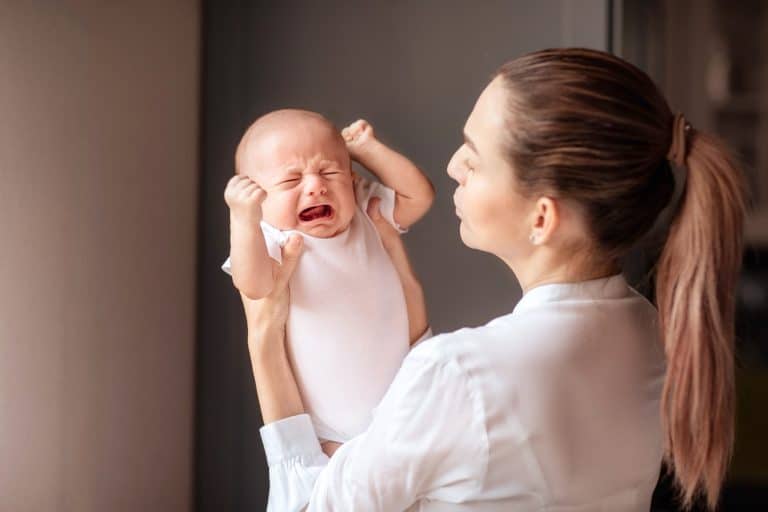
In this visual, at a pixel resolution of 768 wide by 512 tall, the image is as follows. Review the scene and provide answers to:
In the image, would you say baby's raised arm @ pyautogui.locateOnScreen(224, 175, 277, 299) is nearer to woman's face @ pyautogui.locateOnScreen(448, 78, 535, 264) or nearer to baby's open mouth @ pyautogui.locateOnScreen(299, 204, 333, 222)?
baby's open mouth @ pyautogui.locateOnScreen(299, 204, 333, 222)

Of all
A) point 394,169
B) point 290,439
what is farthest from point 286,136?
point 290,439

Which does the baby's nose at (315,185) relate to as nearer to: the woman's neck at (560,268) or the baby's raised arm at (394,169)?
the baby's raised arm at (394,169)

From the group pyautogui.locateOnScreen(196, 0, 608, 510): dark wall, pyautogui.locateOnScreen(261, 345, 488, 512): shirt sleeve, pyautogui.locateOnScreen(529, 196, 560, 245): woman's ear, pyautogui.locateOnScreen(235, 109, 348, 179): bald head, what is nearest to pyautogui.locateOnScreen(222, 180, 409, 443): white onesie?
pyautogui.locateOnScreen(235, 109, 348, 179): bald head

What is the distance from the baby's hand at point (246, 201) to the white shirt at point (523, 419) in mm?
327

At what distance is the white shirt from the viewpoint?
121 cm

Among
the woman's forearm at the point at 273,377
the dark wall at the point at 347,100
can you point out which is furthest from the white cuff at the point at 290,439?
the dark wall at the point at 347,100

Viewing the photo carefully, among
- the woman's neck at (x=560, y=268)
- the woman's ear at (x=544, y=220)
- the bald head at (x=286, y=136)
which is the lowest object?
the woman's neck at (x=560, y=268)

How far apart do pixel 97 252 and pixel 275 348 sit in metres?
0.53

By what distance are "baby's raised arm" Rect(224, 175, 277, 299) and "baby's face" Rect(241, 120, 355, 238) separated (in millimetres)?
65

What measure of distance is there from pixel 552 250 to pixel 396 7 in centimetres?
91

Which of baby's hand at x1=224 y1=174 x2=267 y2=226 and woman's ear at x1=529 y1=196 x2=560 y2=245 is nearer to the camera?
→ woman's ear at x1=529 y1=196 x2=560 y2=245

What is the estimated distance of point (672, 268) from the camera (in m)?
1.28

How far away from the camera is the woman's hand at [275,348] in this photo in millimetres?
1521

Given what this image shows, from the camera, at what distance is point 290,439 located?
1514 mm
